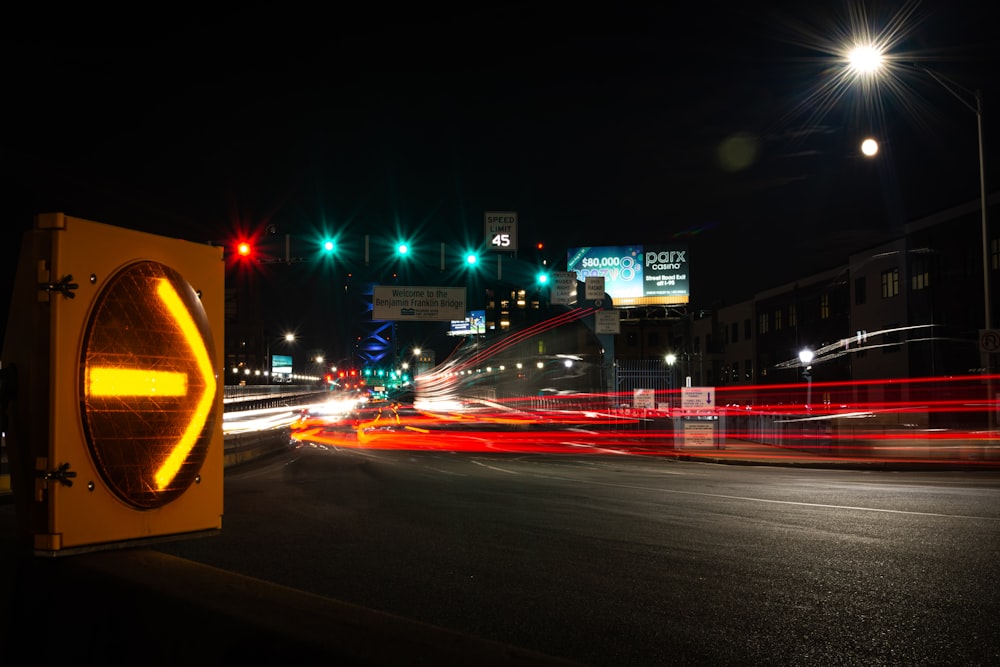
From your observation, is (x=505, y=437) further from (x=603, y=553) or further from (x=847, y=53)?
(x=603, y=553)

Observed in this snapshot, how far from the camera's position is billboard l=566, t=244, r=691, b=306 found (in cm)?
5450

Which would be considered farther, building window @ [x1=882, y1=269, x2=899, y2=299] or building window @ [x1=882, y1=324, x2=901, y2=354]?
building window @ [x1=882, y1=269, x2=899, y2=299]

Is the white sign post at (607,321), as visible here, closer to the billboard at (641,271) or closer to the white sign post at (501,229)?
the billboard at (641,271)

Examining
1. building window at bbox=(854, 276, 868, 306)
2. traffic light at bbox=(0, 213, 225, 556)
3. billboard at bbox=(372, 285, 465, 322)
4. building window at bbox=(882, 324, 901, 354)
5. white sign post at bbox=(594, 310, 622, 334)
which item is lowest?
traffic light at bbox=(0, 213, 225, 556)

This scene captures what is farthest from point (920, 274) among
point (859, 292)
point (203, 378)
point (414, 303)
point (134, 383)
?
point (134, 383)

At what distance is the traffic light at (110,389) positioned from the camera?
3.66 m

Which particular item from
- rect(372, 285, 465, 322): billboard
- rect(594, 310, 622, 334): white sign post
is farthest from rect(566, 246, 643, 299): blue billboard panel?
rect(372, 285, 465, 322): billboard

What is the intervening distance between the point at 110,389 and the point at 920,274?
4835 cm

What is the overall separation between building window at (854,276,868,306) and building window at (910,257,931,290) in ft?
16.7

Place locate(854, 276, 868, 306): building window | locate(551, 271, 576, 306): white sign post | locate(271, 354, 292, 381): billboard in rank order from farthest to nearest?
1. locate(271, 354, 292, 381): billboard
2. locate(854, 276, 868, 306): building window
3. locate(551, 271, 576, 306): white sign post

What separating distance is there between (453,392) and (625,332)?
37706 mm

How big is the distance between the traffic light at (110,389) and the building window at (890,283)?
49.2 m

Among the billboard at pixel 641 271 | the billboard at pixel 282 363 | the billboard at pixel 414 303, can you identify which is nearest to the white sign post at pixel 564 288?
the billboard at pixel 414 303

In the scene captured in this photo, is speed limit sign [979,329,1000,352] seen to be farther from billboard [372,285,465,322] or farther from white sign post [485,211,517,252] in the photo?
billboard [372,285,465,322]
